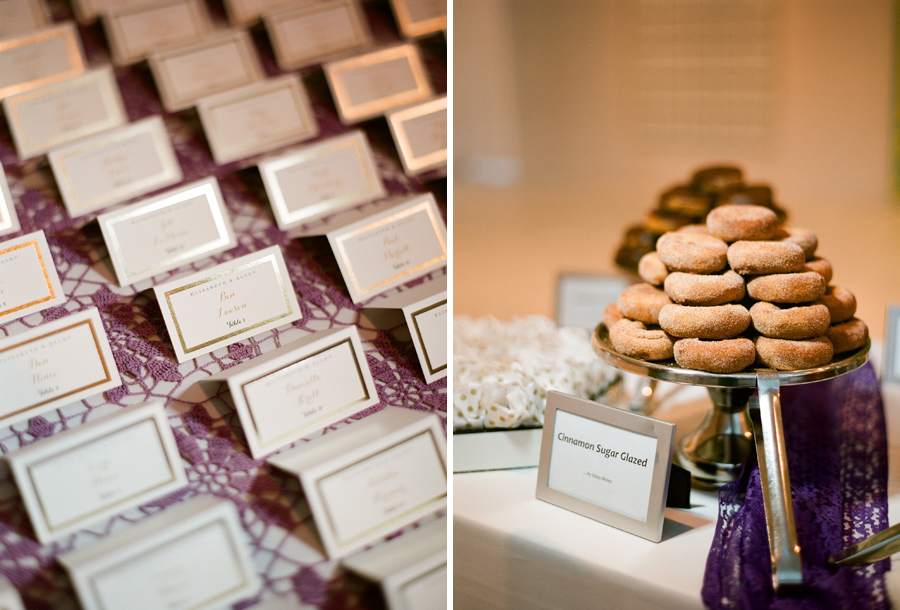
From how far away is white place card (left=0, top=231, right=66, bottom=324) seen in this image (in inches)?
28.7

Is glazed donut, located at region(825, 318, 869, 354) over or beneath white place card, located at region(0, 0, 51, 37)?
beneath

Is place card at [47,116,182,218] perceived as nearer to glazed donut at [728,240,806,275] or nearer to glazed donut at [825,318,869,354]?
glazed donut at [728,240,806,275]

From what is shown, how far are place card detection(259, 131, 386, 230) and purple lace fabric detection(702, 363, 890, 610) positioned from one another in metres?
0.59

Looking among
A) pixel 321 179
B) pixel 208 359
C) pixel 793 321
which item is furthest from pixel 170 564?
pixel 793 321

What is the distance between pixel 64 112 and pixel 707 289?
0.84m

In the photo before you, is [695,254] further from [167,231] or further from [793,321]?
[167,231]

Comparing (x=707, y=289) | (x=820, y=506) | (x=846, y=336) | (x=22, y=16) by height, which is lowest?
(x=820, y=506)

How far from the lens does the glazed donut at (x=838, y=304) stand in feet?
2.49

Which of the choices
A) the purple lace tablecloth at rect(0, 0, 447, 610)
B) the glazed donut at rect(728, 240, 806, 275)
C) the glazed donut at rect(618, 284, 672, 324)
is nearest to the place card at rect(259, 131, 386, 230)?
the purple lace tablecloth at rect(0, 0, 447, 610)

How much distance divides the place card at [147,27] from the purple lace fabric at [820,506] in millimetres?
938

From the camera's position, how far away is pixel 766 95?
2.92 metres

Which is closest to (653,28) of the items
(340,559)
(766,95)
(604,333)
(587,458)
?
(766,95)

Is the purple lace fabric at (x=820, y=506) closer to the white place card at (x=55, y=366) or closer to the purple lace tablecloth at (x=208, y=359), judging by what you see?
the purple lace tablecloth at (x=208, y=359)

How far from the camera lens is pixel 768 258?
2.38ft
